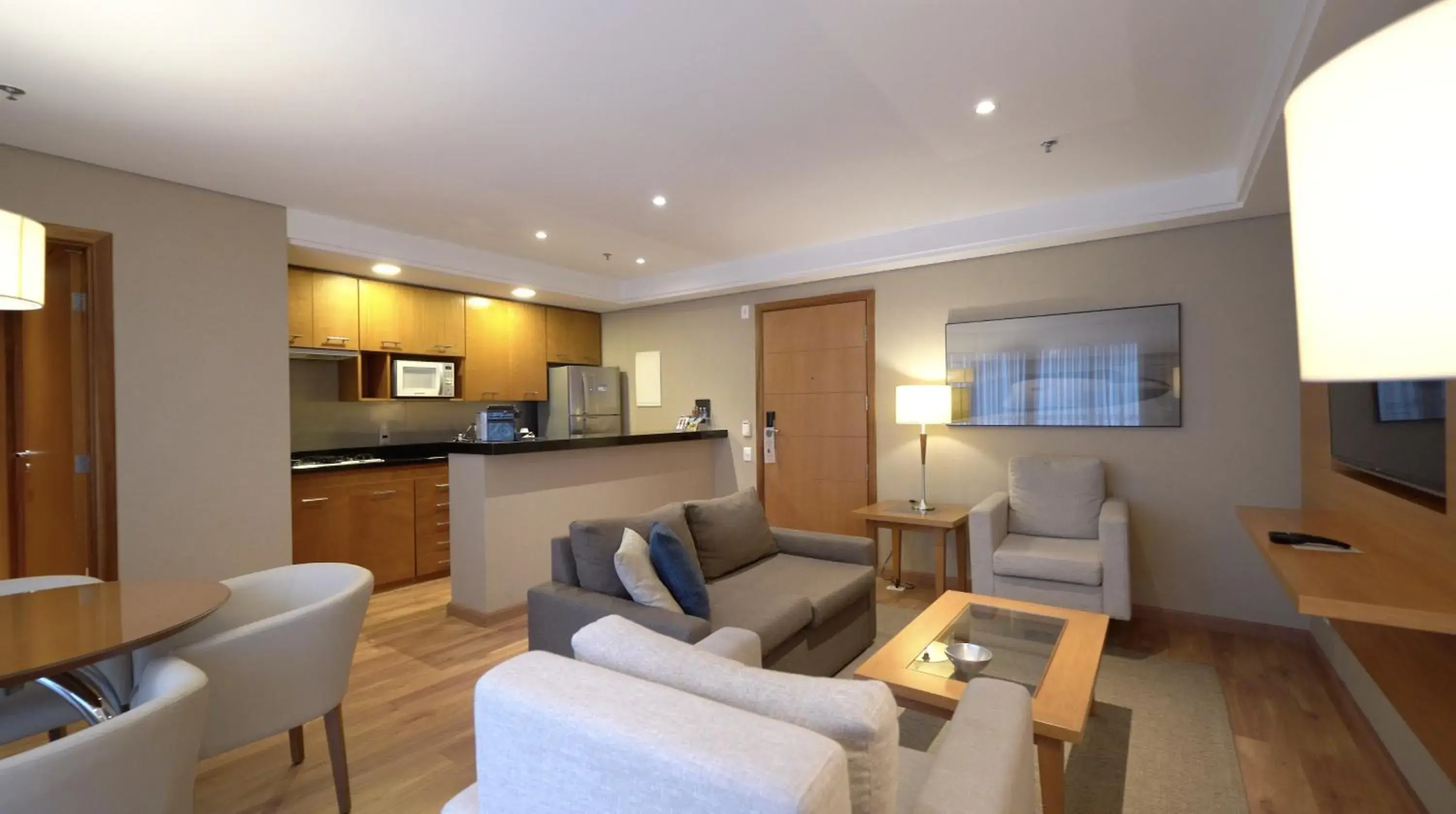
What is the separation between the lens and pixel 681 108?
8.19 ft

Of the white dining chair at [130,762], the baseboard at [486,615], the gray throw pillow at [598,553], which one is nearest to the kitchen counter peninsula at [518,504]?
the baseboard at [486,615]

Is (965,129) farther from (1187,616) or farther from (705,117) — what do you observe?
(1187,616)

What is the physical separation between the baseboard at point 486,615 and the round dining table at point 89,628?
1.79 m

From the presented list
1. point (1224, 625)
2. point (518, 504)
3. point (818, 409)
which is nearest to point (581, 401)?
point (518, 504)

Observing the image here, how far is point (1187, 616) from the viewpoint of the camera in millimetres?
3613

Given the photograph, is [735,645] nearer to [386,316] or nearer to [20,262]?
[20,262]

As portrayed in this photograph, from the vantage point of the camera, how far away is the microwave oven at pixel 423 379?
4730mm

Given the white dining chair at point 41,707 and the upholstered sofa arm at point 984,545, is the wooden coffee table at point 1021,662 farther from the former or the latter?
the white dining chair at point 41,707

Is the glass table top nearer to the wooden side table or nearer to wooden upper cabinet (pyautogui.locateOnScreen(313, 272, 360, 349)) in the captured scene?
the wooden side table

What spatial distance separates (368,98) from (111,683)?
2.08 metres

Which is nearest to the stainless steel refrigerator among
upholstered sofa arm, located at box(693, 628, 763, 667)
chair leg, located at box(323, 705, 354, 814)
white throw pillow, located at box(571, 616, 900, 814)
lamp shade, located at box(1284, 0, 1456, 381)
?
chair leg, located at box(323, 705, 354, 814)

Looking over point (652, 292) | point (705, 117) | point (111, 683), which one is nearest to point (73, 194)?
point (111, 683)

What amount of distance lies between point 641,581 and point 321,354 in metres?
3.41

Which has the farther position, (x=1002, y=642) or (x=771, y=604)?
(x=771, y=604)
